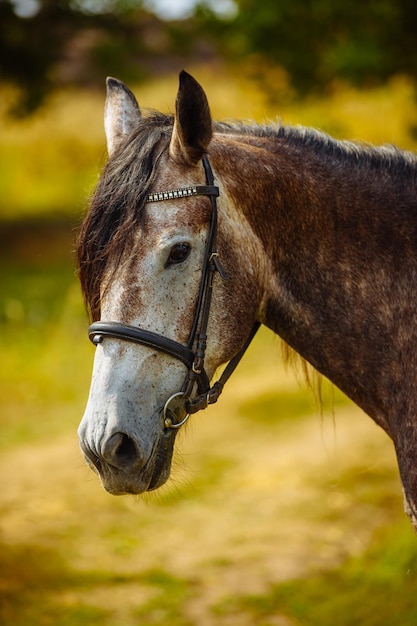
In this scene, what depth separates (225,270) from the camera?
2.52 m

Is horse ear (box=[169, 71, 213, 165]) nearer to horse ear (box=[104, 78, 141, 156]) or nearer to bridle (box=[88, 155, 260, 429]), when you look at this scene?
bridle (box=[88, 155, 260, 429])

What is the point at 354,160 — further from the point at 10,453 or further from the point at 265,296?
the point at 10,453

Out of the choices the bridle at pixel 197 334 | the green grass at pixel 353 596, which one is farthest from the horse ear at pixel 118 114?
the green grass at pixel 353 596

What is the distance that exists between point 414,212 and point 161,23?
15.5 m

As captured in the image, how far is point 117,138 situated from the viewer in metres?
2.77

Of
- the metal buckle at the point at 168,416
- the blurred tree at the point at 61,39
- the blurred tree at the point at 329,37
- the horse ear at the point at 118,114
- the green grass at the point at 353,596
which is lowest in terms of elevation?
the green grass at the point at 353,596

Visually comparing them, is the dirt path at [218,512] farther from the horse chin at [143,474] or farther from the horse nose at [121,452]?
the horse nose at [121,452]

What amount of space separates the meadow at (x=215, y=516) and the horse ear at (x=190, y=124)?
1.99ft

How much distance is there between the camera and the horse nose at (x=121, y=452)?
2.23m

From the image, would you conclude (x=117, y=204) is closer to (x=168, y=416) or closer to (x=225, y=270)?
(x=225, y=270)

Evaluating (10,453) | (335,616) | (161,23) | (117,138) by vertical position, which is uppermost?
(161,23)

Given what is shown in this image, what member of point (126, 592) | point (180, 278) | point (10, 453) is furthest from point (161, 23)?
point (180, 278)

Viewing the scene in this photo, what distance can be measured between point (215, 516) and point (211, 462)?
1101mm

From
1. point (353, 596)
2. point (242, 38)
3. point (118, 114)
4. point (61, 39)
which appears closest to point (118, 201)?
point (118, 114)
